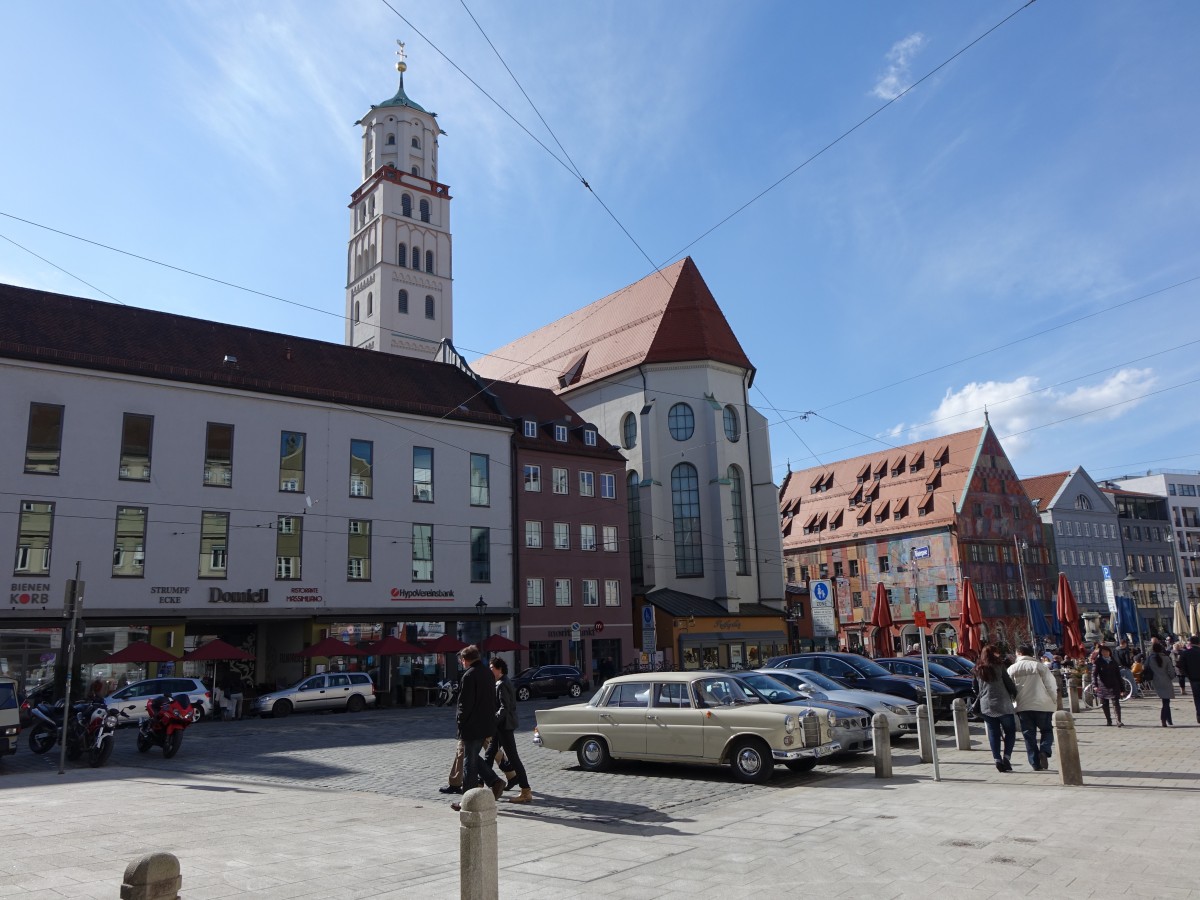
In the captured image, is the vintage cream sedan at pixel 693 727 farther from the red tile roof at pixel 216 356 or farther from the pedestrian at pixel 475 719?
the red tile roof at pixel 216 356

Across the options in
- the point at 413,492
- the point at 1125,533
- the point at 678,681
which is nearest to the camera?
the point at 678,681

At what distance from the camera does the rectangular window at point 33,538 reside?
30.5 m

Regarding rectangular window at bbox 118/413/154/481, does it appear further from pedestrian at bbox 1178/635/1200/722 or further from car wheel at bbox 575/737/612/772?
pedestrian at bbox 1178/635/1200/722

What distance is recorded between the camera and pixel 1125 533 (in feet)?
303

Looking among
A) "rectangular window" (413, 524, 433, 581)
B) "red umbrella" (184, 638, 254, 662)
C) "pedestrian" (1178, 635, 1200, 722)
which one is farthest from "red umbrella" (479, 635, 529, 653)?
"pedestrian" (1178, 635, 1200, 722)

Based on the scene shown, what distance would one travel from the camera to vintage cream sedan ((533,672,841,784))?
13172 mm

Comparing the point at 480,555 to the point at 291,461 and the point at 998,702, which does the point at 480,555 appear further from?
the point at 998,702

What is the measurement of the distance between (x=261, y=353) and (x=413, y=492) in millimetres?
8721

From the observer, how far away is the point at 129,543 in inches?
1280

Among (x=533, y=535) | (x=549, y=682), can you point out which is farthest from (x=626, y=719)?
(x=533, y=535)

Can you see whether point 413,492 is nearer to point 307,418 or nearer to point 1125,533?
point 307,418

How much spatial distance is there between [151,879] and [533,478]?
41.0 meters

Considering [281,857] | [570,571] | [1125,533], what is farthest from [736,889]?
[1125,533]

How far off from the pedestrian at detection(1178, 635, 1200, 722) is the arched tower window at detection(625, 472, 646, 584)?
3874cm
